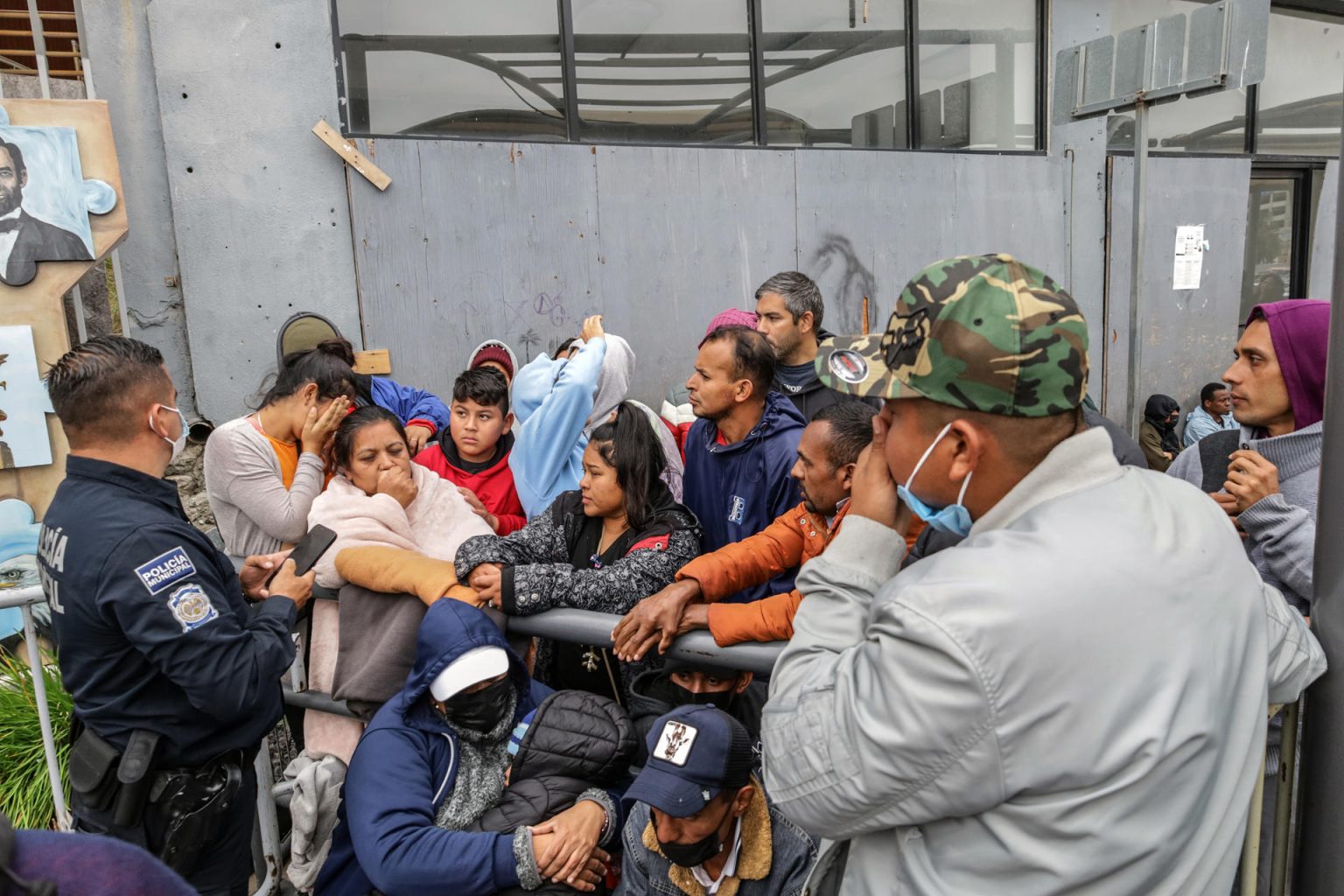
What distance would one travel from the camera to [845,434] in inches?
104

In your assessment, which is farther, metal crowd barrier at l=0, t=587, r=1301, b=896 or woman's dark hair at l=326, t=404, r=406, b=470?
woman's dark hair at l=326, t=404, r=406, b=470

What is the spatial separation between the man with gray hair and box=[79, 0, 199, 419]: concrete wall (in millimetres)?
3851

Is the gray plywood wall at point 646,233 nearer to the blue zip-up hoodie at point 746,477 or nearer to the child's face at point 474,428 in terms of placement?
the child's face at point 474,428

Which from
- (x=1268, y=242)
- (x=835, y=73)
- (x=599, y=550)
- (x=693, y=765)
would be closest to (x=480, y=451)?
(x=599, y=550)

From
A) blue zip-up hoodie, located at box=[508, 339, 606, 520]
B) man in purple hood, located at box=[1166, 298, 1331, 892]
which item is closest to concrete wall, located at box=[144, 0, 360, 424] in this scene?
blue zip-up hoodie, located at box=[508, 339, 606, 520]

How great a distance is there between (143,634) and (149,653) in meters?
0.05

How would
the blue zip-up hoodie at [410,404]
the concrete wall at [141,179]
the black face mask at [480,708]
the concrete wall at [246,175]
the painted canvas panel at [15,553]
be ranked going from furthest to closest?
the concrete wall at [246,175]
the concrete wall at [141,179]
the blue zip-up hoodie at [410,404]
the painted canvas panel at [15,553]
the black face mask at [480,708]

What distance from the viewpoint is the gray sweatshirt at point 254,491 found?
3.32 meters

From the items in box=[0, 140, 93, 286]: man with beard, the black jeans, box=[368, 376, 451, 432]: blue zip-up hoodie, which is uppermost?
box=[0, 140, 93, 286]: man with beard

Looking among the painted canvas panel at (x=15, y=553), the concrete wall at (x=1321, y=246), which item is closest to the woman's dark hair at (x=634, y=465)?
the painted canvas panel at (x=15, y=553)

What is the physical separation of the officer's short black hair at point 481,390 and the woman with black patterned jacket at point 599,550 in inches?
37.3

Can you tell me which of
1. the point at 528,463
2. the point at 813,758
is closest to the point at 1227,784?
the point at 813,758

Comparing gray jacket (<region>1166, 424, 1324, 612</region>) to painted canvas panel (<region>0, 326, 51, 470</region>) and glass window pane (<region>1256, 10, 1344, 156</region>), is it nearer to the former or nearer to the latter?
painted canvas panel (<region>0, 326, 51, 470</region>)

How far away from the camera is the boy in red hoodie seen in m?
3.87
